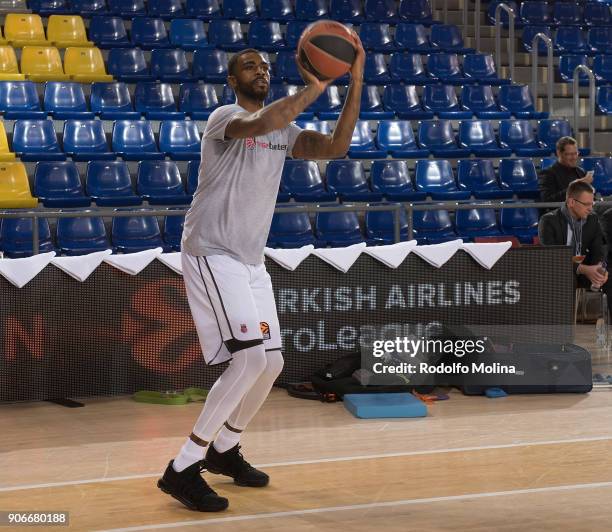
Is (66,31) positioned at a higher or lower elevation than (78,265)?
higher

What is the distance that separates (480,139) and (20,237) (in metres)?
5.80

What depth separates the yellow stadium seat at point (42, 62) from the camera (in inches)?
468

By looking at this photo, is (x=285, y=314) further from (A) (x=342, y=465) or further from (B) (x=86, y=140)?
(B) (x=86, y=140)

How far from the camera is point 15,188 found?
995 cm

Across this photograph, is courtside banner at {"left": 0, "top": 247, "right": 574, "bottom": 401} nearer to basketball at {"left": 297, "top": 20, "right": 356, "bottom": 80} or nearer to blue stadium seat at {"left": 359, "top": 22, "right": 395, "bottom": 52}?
basketball at {"left": 297, "top": 20, "right": 356, "bottom": 80}

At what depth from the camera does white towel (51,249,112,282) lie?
6.82 metres

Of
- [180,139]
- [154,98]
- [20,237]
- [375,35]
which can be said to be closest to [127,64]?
[154,98]

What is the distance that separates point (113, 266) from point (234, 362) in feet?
8.38

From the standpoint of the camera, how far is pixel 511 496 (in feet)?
15.2

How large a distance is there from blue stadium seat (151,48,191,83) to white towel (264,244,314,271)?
572 centimetres

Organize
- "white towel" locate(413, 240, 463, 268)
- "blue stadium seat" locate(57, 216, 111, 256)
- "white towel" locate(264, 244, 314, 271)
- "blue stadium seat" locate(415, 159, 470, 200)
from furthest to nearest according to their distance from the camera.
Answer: "blue stadium seat" locate(415, 159, 470, 200), "blue stadium seat" locate(57, 216, 111, 256), "white towel" locate(413, 240, 463, 268), "white towel" locate(264, 244, 314, 271)

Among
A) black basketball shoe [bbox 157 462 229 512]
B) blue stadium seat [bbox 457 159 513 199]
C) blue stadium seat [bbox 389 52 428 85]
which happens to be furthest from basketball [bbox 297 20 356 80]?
blue stadium seat [bbox 389 52 428 85]

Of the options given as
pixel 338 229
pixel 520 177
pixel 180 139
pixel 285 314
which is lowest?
pixel 285 314

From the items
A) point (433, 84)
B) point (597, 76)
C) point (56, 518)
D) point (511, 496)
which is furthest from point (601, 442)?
point (597, 76)
